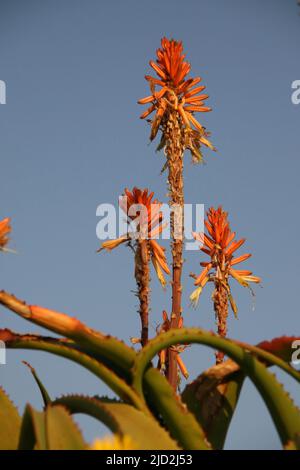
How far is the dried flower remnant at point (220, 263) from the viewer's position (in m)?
12.5

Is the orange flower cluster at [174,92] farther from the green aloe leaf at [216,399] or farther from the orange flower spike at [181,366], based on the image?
the green aloe leaf at [216,399]

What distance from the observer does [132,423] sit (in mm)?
2023

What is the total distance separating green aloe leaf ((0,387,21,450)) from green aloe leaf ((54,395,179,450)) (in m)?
0.40

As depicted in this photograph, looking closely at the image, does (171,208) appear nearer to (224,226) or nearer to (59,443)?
(224,226)

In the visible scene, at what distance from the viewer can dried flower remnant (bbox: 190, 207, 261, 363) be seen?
12461mm

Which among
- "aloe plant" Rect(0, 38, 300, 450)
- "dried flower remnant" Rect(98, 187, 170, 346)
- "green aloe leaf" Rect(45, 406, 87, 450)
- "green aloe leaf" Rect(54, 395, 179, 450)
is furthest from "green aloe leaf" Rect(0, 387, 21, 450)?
"dried flower remnant" Rect(98, 187, 170, 346)

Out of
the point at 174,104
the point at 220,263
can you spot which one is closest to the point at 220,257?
the point at 220,263

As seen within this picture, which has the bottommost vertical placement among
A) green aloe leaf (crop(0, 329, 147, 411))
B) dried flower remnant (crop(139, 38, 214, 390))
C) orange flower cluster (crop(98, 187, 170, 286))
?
green aloe leaf (crop(0, 329, 147, 411))

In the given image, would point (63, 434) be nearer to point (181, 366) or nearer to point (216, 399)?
point (216, 399)

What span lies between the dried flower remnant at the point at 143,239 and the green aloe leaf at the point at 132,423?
7548mm

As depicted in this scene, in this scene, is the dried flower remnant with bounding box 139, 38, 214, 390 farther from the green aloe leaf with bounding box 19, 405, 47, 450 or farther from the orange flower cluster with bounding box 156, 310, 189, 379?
the green aloe leaf with bounding box 19, 405, 47, 450

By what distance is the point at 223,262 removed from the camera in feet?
42.3

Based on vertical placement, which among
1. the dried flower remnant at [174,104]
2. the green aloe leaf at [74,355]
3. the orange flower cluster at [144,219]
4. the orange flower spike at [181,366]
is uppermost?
the dried flower remnant at [174,104]

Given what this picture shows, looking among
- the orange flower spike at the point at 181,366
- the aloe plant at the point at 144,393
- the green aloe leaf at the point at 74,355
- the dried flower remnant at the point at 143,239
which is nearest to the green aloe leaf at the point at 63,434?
the aloe plant at the point at 144,393
